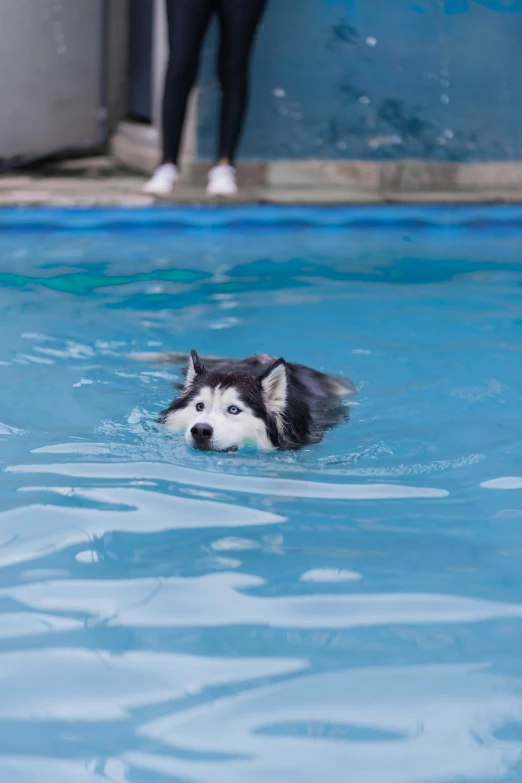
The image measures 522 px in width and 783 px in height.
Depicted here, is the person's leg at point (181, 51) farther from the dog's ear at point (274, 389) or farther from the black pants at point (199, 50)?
the dog's ear at point (274, 389)

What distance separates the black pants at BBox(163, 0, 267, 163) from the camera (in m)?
7.33

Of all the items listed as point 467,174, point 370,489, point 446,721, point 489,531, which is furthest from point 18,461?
point 467,174

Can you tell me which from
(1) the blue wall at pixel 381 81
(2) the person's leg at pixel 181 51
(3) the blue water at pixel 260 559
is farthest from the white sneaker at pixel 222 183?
(3) the blue water at pixel 260 559

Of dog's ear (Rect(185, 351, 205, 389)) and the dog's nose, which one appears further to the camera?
dog's ear (Rect(185, 351, 205, 389))

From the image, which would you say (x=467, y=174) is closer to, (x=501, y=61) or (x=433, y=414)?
(x=501, y=61)

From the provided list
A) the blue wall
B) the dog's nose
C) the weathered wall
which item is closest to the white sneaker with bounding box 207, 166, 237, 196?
the blue wall

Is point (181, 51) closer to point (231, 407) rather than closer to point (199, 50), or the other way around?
point (199, 50)

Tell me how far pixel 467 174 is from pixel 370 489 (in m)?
6.19

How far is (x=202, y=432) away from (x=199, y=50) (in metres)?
4.49

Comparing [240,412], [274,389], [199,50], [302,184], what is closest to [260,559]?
[240,412]

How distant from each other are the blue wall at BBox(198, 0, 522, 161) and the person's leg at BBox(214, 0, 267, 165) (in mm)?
872

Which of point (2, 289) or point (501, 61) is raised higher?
→ point (501, 61)

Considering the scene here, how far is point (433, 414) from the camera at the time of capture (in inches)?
175

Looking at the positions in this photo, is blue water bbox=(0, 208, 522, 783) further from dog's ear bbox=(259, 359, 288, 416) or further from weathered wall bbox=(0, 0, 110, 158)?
weathered wall bbox=(0, 0, 110, 158)
